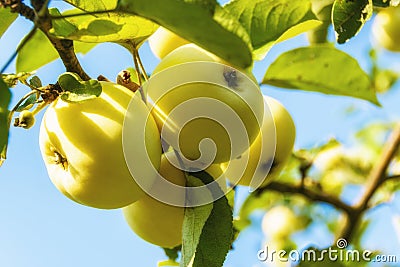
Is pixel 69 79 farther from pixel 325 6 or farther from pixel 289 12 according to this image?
pixel 325 6

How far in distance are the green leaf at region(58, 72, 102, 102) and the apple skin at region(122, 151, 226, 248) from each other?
0.21m

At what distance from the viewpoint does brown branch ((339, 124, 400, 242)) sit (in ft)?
6.04

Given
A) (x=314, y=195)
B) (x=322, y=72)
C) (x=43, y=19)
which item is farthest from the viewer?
(x=314, y=195)

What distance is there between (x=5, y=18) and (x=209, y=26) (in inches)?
19.2

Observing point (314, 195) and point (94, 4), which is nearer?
point (94, 4)

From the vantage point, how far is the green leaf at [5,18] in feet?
3.35

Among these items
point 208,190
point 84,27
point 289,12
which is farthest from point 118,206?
point 289,12

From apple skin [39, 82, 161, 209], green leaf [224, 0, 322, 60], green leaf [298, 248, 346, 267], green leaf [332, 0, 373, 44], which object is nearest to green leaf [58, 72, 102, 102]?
apple skin [39, 82, 161, 209]

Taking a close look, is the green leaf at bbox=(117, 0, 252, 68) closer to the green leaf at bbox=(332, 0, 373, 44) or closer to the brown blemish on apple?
the brown blemish on apple

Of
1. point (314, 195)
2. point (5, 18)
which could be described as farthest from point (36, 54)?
point (314, 195)

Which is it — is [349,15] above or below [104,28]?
below

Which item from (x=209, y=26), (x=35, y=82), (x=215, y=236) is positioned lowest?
(x=215, y=236)

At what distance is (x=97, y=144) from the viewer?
2.87 ft

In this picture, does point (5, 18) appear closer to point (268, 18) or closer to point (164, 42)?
point (164, 42)
